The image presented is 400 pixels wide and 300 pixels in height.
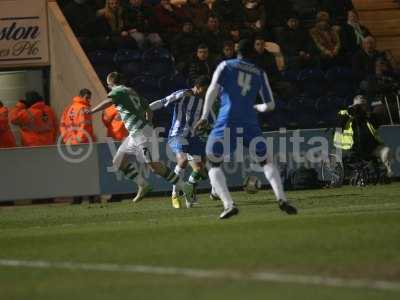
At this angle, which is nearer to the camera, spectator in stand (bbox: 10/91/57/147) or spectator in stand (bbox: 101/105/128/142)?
spectator in stand (bbox: 101/105/128/142)

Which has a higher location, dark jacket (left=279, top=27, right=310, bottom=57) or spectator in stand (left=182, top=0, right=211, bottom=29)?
spectator in stand (left=182, top=0, right=211, bottom=29)

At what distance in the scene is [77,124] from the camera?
22781 millimetres

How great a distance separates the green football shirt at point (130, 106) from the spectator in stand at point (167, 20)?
17.3ft

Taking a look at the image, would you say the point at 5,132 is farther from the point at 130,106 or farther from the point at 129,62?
the point at 130,106

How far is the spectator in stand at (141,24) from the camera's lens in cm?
2455

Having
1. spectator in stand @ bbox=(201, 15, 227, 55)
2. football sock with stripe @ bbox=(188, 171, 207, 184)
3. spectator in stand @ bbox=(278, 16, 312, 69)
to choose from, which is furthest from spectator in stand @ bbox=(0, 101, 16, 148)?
spectator in stand @ bbox=(278, 16, 312, 69)

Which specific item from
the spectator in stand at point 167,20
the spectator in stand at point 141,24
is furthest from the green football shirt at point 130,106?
the spectator in stand at point 167,20

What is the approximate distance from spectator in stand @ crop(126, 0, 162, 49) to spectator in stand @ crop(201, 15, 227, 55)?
39.2 inches

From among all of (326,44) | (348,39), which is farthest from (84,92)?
(348,39)

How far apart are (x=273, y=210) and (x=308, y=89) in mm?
8659

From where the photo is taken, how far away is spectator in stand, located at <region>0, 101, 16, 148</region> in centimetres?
2297

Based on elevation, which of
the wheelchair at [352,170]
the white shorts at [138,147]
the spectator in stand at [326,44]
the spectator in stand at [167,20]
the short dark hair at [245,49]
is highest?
the spectator in stand at [167,20]

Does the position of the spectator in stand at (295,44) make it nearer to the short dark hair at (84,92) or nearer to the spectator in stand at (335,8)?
the spectator in stand at (335,8)

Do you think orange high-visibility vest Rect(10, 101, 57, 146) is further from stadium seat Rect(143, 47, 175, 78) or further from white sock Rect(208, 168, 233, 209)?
white sock Rect(208, 168, 233, 209)
